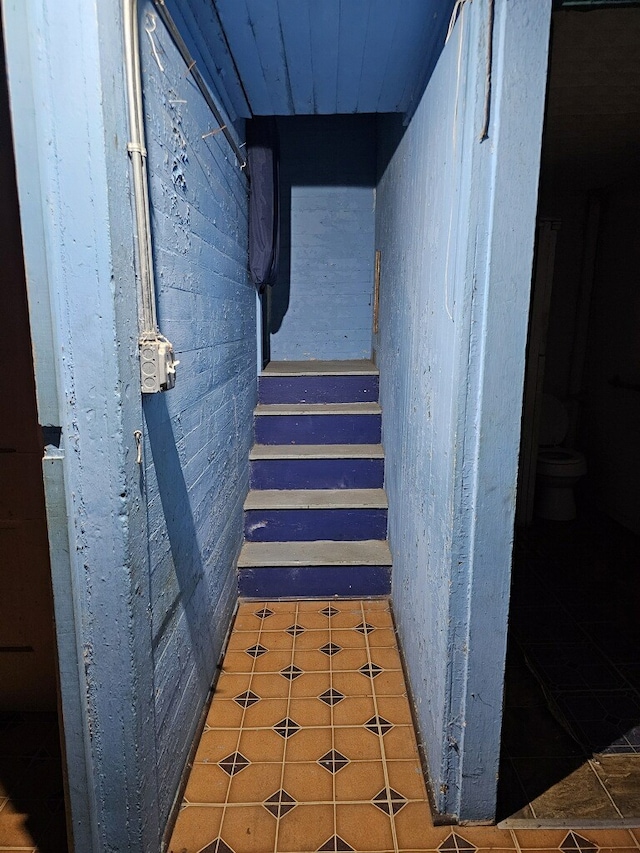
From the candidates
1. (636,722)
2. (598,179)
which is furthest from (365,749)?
(598,179)

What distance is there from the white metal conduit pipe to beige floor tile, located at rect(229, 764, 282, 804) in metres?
1.28

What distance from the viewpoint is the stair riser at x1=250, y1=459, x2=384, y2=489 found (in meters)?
3.06

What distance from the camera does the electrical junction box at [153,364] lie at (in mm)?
1217

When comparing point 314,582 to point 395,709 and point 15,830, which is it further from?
point 15,830

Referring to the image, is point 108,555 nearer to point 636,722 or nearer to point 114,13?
point 114,13

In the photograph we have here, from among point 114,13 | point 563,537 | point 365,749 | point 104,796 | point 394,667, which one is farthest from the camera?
point 563,537

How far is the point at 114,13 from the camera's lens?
3.52ft

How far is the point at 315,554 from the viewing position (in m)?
2.76

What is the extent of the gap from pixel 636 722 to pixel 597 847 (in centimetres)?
61

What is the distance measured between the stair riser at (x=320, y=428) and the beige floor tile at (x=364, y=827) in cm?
202

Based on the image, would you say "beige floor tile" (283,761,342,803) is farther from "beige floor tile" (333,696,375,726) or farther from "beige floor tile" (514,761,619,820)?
"beige floor tile" (514,761,619,820)

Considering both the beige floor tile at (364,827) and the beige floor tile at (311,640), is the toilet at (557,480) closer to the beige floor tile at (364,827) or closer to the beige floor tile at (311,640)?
the beige floor tile at (311,640)

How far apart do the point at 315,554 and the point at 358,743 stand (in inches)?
41.8

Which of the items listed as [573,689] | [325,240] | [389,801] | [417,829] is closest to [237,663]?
[389,801]
